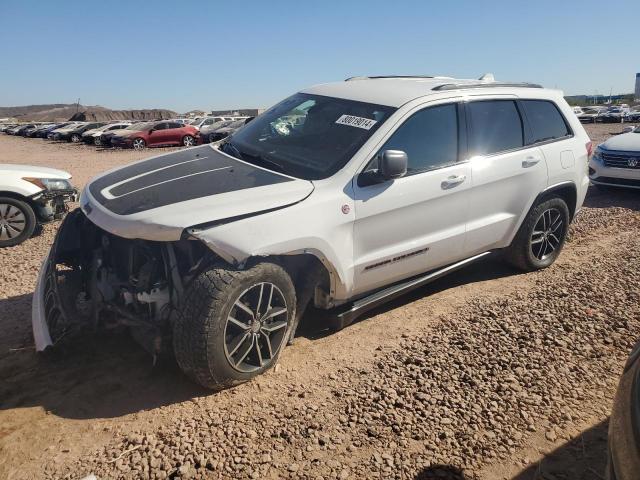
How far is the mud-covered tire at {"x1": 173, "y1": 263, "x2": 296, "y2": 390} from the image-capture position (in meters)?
3.00

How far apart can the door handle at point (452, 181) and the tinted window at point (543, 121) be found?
3.76 feet

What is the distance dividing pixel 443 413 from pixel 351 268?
114 centimetres

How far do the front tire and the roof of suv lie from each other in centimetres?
416

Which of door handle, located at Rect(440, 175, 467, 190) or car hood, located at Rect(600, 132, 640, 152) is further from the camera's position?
car hood, located at Rect(600, 132, 640, 152)

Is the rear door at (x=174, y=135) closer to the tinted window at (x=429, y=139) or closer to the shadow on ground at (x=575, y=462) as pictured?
the tinted window at (x=429, y=139)

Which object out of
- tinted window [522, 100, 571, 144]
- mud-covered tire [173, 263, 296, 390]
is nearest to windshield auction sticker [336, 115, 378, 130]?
mud-covered tire [173, 263, 296, 390]

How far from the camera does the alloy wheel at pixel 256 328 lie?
3178mm

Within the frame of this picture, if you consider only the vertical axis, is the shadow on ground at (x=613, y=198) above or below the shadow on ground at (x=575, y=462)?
above

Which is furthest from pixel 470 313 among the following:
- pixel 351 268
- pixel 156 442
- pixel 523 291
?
pixel 156 442

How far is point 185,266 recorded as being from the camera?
3.33m

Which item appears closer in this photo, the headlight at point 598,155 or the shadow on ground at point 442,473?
the shadow on ground at point 442,473

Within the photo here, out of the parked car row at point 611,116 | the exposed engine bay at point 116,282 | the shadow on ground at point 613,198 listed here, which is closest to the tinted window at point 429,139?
the exposed engine bay at point 116,282

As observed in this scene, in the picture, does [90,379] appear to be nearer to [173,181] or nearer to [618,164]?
[173,181]

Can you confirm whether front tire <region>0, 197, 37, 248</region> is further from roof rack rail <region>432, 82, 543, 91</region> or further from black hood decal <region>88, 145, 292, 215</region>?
roof rack rail <region>432, 82, 543, 91</region>
